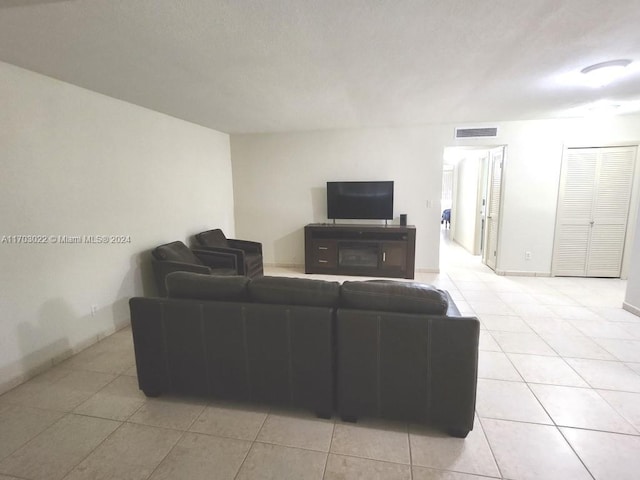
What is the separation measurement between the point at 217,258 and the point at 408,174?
3.19 meters

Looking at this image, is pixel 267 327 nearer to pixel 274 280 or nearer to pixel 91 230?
pixel 274 280

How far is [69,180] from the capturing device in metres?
2.68

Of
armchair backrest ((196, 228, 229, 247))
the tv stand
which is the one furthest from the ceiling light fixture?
armchair backrest ((196, 228, 229, 247))

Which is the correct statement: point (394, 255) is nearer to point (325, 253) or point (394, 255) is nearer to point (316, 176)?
point (325, 253)

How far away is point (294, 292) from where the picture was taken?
192cm

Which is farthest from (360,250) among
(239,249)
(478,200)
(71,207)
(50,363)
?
(50,363)

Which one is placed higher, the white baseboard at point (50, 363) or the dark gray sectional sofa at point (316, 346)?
the dark gray sectional sofa at point (316, 346)

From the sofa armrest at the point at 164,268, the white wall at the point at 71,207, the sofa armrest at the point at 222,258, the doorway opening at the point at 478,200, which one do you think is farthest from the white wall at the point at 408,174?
the sofa armrest at the point at 164,268

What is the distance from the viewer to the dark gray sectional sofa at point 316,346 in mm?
1739

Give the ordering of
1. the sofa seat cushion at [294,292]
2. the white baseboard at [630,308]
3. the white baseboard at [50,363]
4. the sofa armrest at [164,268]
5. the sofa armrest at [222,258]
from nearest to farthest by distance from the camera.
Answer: the sofa seat cushion at [294,292], the white baseboard at [50,363], the sofa armrest at [164,268], the white baseboard at [630,308], the sofa armrest at [222,258]

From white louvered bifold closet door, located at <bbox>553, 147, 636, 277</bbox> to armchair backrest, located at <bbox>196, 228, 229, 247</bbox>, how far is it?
5.08m

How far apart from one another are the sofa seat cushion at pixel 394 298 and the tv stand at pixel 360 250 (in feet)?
9.97

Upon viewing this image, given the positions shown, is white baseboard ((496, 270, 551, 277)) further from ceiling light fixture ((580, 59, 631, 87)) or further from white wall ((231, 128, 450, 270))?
ceiling light fixture ((580, 59, 631, 87))

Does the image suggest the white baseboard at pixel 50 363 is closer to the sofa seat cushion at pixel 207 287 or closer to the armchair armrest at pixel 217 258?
the armchair armrest at pixel 217 258
